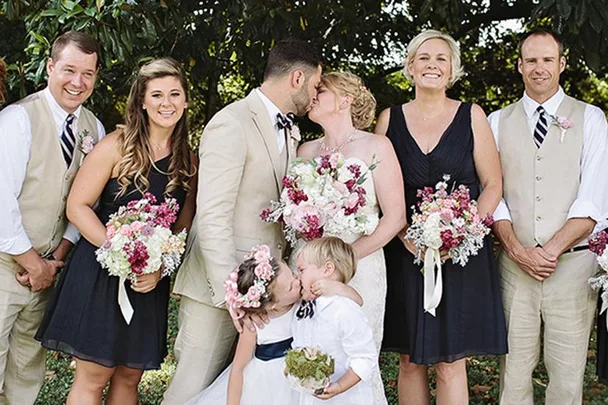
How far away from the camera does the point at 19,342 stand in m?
4.54

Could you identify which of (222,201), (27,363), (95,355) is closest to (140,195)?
(222,201)

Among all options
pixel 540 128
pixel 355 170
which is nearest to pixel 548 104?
pixel 540 128

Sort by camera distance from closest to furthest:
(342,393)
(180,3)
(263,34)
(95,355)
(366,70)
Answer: (342,393), (95,355), (180,3), (263,34), (366,70)

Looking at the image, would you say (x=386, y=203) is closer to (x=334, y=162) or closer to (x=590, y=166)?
(x=334, y=162)

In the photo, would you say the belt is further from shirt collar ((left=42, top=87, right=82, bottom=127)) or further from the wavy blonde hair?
shirt collar ((left=42, top=87, right=82, bottom=127))

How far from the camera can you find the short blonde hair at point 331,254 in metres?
3.78

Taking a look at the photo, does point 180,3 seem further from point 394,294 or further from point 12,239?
point 394,294

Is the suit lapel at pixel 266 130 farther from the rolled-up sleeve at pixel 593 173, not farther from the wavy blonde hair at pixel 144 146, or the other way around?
the rolled-up sleeve at pixel 593 173

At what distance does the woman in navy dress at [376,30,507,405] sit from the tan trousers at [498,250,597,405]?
0.57 ft

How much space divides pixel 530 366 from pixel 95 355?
2.46 m

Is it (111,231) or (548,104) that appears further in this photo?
(548,104)

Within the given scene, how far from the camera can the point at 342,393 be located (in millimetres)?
3717

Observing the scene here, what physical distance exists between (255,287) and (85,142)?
1434 millimetres

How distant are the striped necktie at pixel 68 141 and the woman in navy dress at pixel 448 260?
70.2 inches
